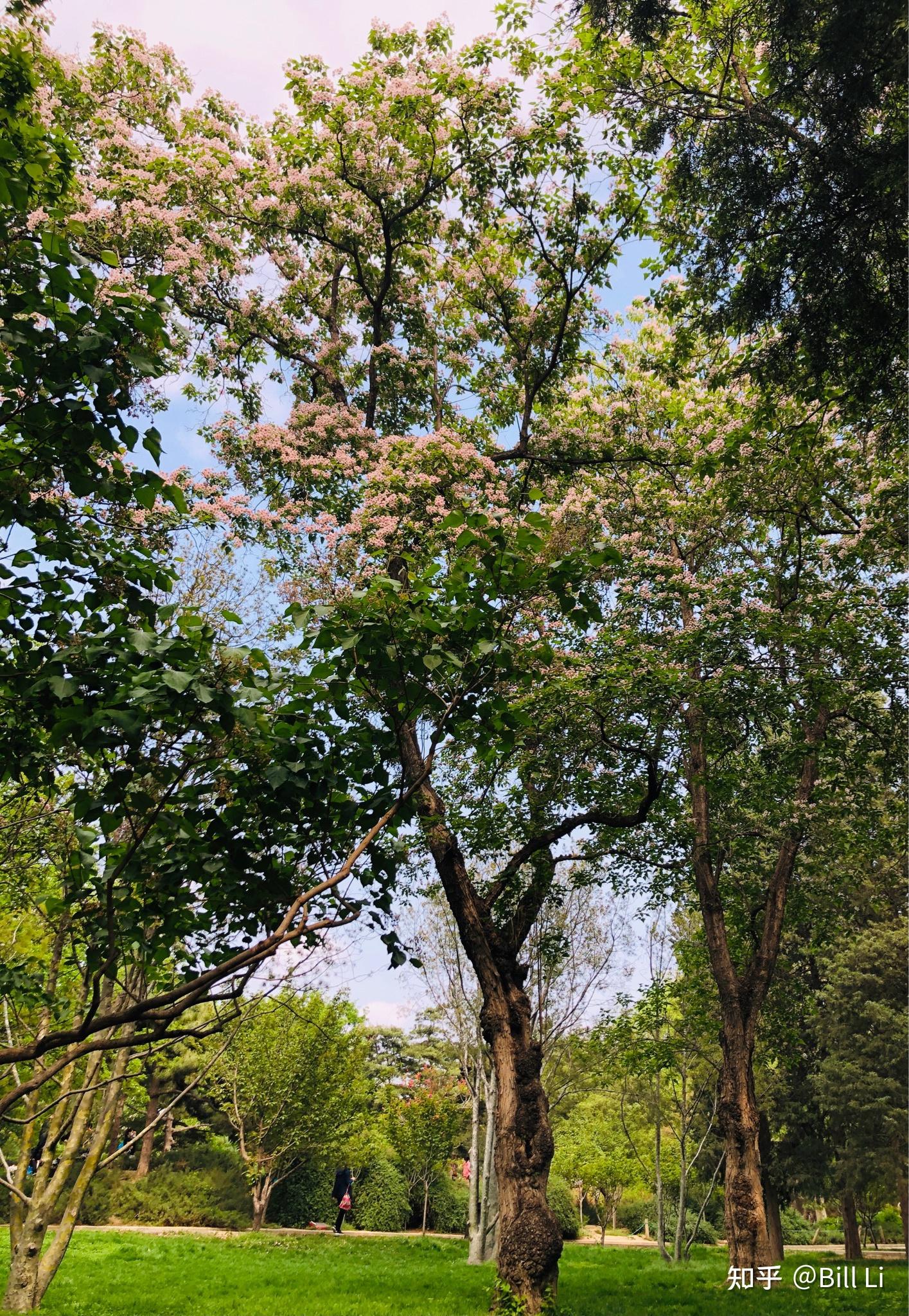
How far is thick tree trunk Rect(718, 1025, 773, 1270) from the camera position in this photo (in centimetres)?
1216

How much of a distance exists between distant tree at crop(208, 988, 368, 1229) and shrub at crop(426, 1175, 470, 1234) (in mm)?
6031

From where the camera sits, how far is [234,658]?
2234mm

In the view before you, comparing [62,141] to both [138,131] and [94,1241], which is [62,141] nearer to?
[138,131]

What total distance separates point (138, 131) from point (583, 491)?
7.60m

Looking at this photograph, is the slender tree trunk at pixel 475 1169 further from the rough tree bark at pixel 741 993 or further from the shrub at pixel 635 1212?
the shrub at pixel 635 1212

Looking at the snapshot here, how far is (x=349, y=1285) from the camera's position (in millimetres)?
11797

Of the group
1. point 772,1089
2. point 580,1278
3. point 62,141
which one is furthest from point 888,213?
point 772,1089

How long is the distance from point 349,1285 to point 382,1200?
14.6 metres

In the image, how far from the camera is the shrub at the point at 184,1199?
2186 centimetres

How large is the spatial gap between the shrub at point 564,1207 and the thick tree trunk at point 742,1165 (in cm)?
1361

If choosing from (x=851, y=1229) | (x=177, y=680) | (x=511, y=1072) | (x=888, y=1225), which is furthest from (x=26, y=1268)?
(x=888, y=1225)

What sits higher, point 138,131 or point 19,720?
point 138,131

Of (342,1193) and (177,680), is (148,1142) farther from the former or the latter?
(177,680)

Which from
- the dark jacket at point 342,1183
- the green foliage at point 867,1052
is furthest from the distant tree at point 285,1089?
the green foliage at point 867,1052
